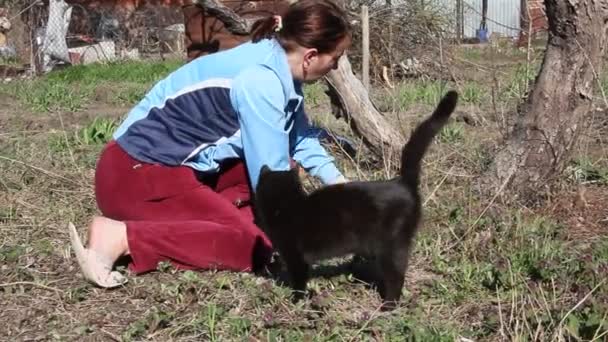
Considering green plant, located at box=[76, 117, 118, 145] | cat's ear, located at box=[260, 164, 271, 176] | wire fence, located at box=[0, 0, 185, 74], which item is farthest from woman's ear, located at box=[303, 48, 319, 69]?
wire fence, located at box=[0, 0, 185, 74]

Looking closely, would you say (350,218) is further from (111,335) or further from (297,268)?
(111,335)

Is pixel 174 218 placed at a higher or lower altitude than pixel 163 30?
higher

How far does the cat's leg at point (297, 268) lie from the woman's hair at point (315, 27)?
0.74 meters

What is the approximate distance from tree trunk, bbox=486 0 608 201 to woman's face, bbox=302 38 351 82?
118 cm

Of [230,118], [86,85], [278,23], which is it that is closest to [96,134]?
[230,118]

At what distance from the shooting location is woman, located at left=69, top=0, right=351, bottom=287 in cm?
317

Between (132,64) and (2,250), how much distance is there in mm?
9798

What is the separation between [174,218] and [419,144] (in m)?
1.09

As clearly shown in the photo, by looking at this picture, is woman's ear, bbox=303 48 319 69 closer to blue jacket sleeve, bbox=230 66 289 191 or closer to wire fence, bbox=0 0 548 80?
blue jacket sleeve, bbox=230 66 289 191

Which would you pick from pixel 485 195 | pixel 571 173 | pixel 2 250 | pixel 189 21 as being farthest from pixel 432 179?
pixel 189 21

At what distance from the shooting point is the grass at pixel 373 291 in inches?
110

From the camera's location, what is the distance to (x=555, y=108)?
4.06m

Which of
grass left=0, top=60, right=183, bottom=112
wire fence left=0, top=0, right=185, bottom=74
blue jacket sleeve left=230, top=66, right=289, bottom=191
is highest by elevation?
blue jacket sleeve left=230, top=66, right=289, bottom=191

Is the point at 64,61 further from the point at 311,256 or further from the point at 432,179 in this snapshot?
the point at 311,256
